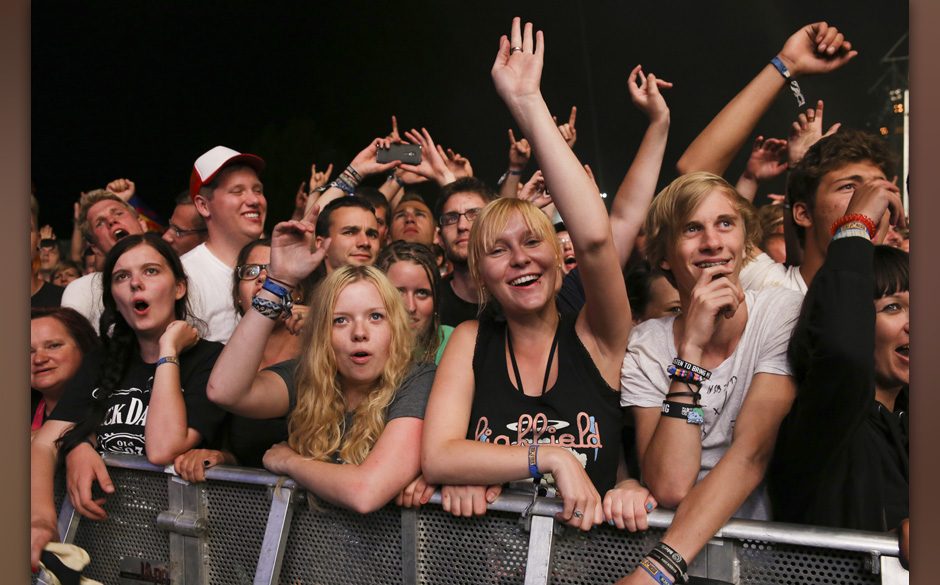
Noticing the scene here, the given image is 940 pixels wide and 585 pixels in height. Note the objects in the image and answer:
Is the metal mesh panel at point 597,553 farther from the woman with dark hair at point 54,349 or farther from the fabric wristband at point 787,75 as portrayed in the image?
the woman with dark hair at point 54,349

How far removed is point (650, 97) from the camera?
2.02 metres

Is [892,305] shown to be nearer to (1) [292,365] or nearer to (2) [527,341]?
(2) [527,341]

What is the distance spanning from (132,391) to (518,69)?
1.51 m

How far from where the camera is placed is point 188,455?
1897mm

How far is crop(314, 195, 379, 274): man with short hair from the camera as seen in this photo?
252cm

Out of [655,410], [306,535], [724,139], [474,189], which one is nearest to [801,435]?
[655,410]

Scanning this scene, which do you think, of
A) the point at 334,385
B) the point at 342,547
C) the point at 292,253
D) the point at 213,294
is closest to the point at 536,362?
the point at 334,385

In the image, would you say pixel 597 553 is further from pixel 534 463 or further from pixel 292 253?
pixel 292 253

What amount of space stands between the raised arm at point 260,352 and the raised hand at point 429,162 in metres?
0.69

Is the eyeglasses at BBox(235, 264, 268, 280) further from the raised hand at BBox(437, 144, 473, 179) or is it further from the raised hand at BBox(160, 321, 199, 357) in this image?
the raised hand at BBox(437, 144, 473, 179)

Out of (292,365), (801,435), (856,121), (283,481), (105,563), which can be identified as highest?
(856,121)

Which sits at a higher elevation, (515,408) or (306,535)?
(515,408)

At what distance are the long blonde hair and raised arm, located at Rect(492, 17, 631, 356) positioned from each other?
1.60ft

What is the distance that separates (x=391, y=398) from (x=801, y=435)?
0.95 meters
